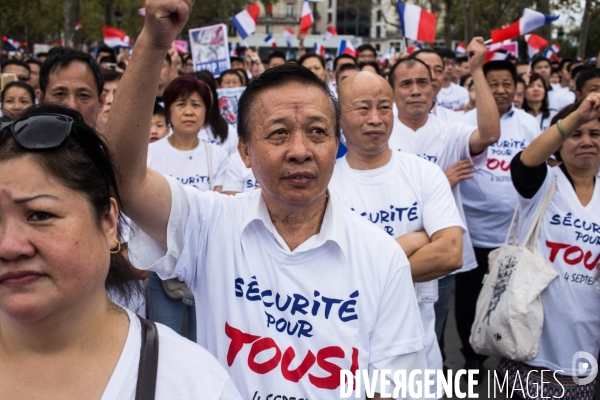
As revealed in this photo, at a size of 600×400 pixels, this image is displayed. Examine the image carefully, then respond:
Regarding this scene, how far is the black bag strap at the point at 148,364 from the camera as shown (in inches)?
54.1

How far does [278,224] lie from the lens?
7.00 feet

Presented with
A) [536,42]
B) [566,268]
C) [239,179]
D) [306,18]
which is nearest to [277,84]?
[566,268]

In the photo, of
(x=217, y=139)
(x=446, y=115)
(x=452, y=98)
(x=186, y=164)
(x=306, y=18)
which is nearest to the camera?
(x=186, y=164)

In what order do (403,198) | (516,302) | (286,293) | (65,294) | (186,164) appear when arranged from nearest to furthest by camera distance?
(65,294) < (286,293) < (403,198) < (516,302) < (186,164)

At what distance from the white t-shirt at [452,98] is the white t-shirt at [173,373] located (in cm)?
773

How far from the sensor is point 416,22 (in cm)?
767

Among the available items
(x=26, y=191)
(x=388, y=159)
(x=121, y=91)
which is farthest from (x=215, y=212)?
(x=388, y=159)

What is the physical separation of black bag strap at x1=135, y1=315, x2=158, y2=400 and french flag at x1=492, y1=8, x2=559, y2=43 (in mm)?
5331

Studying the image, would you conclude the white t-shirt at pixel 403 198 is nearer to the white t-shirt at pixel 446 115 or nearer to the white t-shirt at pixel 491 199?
the white t-shirt at pixel 491 199

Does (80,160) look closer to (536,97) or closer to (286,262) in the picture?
(286,262)

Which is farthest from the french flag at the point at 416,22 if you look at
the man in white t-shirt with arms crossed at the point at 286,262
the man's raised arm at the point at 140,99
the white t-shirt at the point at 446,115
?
the man's raised arm at the point at 140,99

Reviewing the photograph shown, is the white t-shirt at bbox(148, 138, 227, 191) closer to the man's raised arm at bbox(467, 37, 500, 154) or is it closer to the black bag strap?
the man's raised arm at bbox(467, 37, 500, 154)

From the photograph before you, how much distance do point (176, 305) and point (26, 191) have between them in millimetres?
2846

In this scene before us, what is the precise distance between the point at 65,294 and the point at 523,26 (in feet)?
19.7
